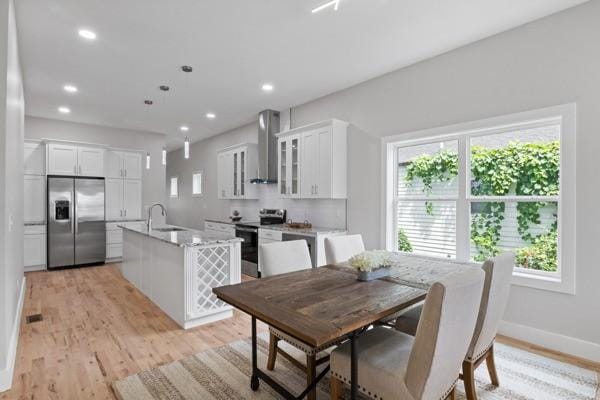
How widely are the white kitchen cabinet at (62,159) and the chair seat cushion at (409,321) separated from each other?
6.48 meters

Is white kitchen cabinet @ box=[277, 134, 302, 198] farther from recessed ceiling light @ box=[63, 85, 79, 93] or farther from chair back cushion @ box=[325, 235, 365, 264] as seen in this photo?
recessed ceiling light @ box=[63, 85, 79, 93]

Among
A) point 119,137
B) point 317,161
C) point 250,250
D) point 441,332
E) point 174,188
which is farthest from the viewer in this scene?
point 174,188

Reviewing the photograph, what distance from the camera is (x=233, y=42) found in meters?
3.26

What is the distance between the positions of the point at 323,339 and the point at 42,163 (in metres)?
6.92

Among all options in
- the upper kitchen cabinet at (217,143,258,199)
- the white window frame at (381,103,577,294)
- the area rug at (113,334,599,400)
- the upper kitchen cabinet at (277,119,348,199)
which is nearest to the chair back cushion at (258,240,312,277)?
the area rug at (113,334,599,400)

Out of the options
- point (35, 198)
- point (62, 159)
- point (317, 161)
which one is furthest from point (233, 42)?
point (35, 198)

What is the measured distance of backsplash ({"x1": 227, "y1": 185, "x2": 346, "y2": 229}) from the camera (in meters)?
4.76

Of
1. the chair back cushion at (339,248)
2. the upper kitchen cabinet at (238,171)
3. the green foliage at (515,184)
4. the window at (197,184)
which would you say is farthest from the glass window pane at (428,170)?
the window at (197,184)

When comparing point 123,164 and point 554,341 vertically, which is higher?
point 123,164

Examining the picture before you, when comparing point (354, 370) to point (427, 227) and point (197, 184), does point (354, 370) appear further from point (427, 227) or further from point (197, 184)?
point (197, 184)

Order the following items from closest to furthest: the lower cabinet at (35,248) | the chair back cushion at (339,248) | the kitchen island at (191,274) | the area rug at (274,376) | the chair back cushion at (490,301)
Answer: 1. the chair back cushion at (490,301)
2. the area rug at (274,376)
3. the chair back cushion at (339,248)
4. the kitchen island at (191,274)
5. the lower cabinet at (35,248)

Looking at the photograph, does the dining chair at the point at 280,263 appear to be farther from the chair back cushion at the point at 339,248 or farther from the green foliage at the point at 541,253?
the green foliage at the point at 541,253

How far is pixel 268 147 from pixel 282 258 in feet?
11.5

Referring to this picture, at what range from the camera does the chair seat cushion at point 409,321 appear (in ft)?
7.26
